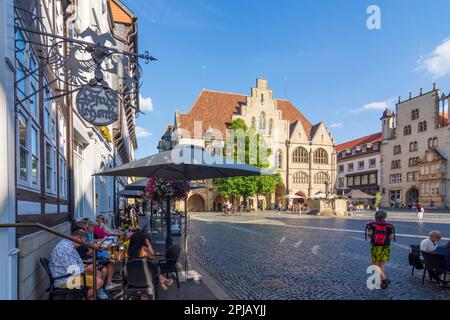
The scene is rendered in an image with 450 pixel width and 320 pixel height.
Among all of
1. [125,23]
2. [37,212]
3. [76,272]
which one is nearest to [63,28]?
[37,212]

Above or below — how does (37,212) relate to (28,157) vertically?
below

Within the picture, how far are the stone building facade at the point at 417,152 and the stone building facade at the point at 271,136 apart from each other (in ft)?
35.4

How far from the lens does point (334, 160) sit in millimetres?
61656

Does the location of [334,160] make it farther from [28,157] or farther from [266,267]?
[28,157]

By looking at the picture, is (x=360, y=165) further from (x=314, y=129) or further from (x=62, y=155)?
(x=62, y=155)

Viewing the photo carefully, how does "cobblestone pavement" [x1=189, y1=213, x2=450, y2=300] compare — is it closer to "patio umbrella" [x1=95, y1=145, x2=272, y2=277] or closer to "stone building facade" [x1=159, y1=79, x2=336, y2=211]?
"patio umbrella" [x1=95, y1=145, x2=272, y2=277]

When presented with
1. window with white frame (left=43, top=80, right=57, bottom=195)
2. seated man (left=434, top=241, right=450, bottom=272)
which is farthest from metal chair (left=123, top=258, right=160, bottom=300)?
seated man (left=434, top=241, right=450, bottom=272)

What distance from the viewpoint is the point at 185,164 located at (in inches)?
268

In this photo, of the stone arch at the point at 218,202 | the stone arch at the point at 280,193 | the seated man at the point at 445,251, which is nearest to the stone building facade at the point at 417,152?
the stone arch at the point at 280,193

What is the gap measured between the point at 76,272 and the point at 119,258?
127 inches

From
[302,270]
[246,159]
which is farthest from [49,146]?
[246,159]

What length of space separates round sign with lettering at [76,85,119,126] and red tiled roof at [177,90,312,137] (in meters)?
49.2

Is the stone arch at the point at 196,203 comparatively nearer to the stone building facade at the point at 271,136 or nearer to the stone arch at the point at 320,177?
the stone building facade at the point at 271,136

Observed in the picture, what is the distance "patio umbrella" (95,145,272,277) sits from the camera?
6.29 m
